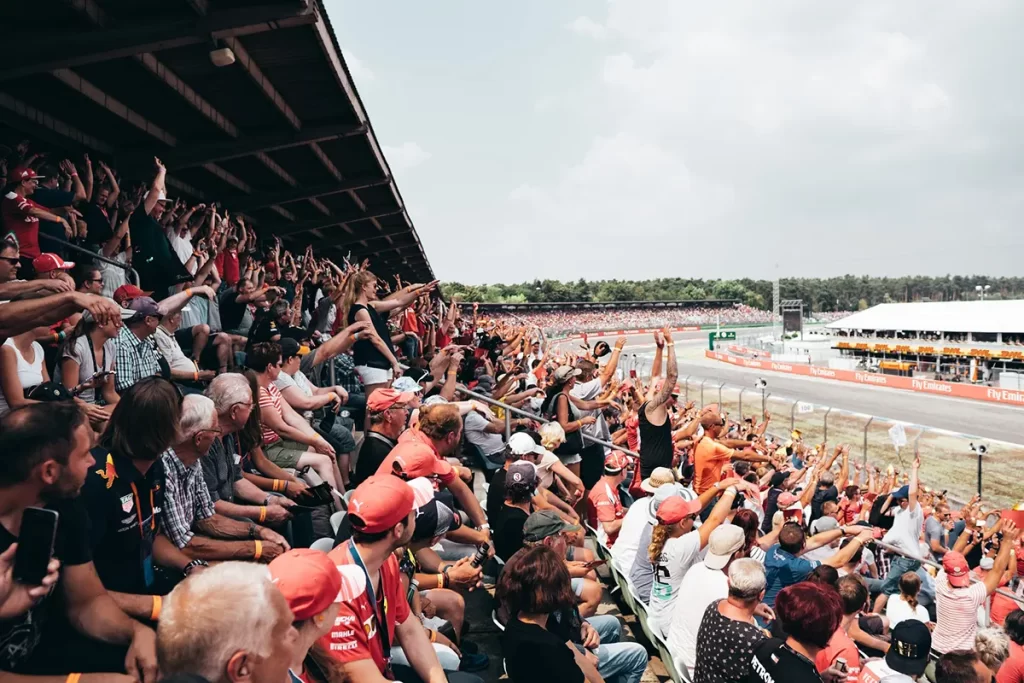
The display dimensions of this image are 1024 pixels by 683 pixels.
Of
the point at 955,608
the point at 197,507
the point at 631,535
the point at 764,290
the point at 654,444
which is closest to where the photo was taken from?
the point at 197,507

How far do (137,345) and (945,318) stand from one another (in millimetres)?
62304

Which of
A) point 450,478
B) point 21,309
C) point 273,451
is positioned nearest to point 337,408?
point 273,451

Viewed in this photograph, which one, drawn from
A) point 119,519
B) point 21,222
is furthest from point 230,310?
point 119,519

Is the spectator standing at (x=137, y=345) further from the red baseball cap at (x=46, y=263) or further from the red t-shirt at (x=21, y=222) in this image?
the red t-shirt at (x=21, y=222)

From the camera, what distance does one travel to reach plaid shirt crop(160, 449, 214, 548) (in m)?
2.70

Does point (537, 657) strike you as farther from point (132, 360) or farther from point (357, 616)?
point (132, 360)

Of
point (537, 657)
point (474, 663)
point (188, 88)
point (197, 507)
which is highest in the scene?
point (188, 88)

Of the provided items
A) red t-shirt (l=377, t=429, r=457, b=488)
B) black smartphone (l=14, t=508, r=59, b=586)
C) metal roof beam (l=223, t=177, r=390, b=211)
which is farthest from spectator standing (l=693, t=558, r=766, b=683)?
metal roof beam (l=223, t=177, r=390, b=211)

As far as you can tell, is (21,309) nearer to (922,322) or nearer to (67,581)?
(67,581)

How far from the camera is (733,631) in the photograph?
321 centimetres

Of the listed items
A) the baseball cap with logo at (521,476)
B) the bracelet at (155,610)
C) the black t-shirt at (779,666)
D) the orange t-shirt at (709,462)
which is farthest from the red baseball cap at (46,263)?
the orange t-shirt at (709,462)

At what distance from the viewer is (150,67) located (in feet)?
19.0

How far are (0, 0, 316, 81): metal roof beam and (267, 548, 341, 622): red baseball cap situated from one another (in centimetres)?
436

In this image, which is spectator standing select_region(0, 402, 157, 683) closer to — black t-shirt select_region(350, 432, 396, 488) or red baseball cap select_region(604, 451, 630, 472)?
black t-shirt select_region(350, 432, 396, 488)
